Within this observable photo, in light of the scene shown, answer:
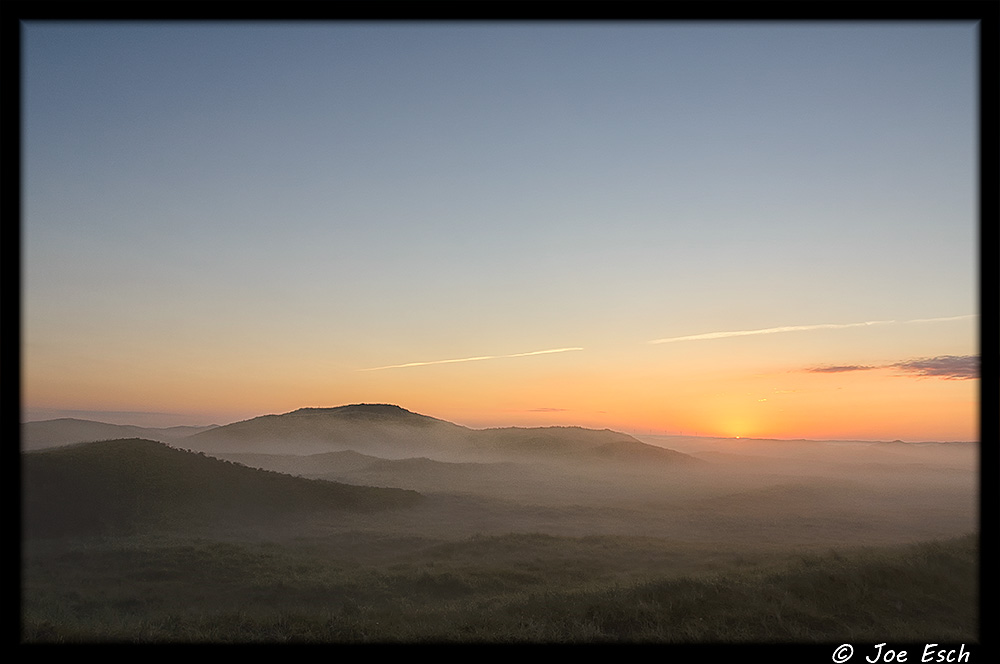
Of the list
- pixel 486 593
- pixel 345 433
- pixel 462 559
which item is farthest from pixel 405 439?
pixel 486 593

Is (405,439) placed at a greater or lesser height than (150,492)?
lesser

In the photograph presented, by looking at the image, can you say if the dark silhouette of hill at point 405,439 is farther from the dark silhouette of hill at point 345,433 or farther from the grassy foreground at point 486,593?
the grassy foreground at point 486,593

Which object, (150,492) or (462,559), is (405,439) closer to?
(150,492)

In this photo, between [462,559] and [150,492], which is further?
[150,492]

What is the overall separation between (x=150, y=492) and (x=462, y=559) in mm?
14983

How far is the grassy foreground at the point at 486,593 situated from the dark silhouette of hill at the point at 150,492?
2966 millimetres

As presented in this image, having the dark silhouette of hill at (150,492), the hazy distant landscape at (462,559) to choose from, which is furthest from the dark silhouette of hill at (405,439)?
the dark silhouette of hill at (150,492)

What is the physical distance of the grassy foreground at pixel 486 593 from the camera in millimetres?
6762

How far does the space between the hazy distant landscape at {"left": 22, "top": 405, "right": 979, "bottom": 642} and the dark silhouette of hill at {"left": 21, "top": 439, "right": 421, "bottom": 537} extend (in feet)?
0.31

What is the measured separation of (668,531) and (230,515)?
1962 centimetres

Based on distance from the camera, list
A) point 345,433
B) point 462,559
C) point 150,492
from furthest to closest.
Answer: point 345,433
point 150,492
point 462,559

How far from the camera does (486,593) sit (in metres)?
12.4
